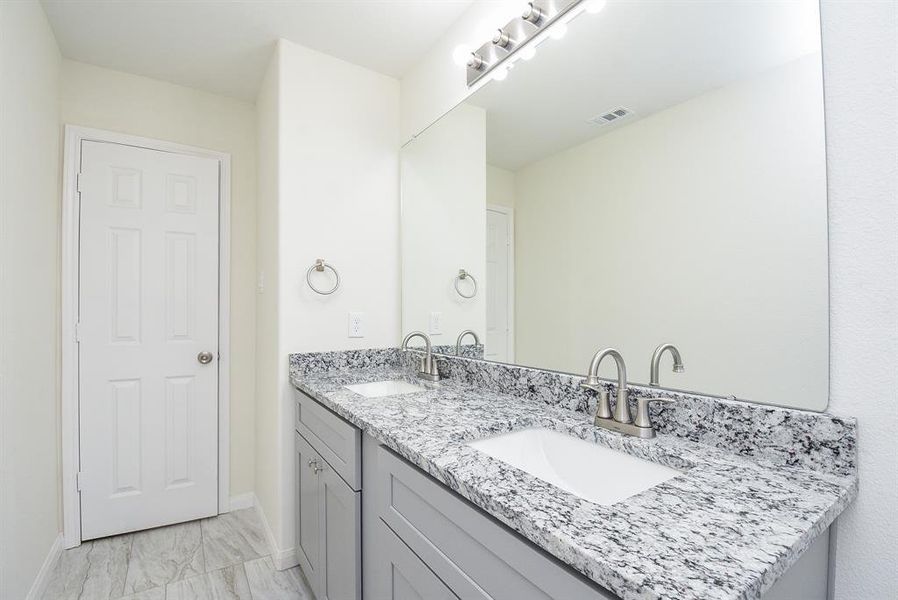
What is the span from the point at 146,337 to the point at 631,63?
2569 millimetres

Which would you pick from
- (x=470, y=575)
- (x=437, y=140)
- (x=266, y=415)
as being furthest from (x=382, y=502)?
(x=437, y=140)

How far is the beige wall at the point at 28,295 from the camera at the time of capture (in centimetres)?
142

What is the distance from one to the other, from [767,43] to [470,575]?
1268mm

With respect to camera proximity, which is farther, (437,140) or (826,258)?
(437,140)

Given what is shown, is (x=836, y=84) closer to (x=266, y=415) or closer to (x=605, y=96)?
(x=605, y=96)

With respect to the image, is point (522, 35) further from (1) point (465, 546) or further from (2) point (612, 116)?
(1) point (465, 546)

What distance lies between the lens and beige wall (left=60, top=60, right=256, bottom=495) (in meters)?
2.29

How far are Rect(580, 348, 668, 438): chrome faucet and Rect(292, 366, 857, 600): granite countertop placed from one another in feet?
0.11

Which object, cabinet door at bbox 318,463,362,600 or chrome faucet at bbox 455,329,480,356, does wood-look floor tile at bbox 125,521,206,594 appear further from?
chrome faucet at bbox 455,329,480,356

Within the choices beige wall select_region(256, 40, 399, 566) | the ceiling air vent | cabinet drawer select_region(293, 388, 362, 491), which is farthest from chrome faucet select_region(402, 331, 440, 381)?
the ceiling air vent

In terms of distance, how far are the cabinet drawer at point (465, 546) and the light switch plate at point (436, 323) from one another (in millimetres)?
923

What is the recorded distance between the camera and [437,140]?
2.00 m

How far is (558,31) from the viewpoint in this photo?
4.58 feet

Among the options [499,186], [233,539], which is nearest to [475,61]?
[499,186]
